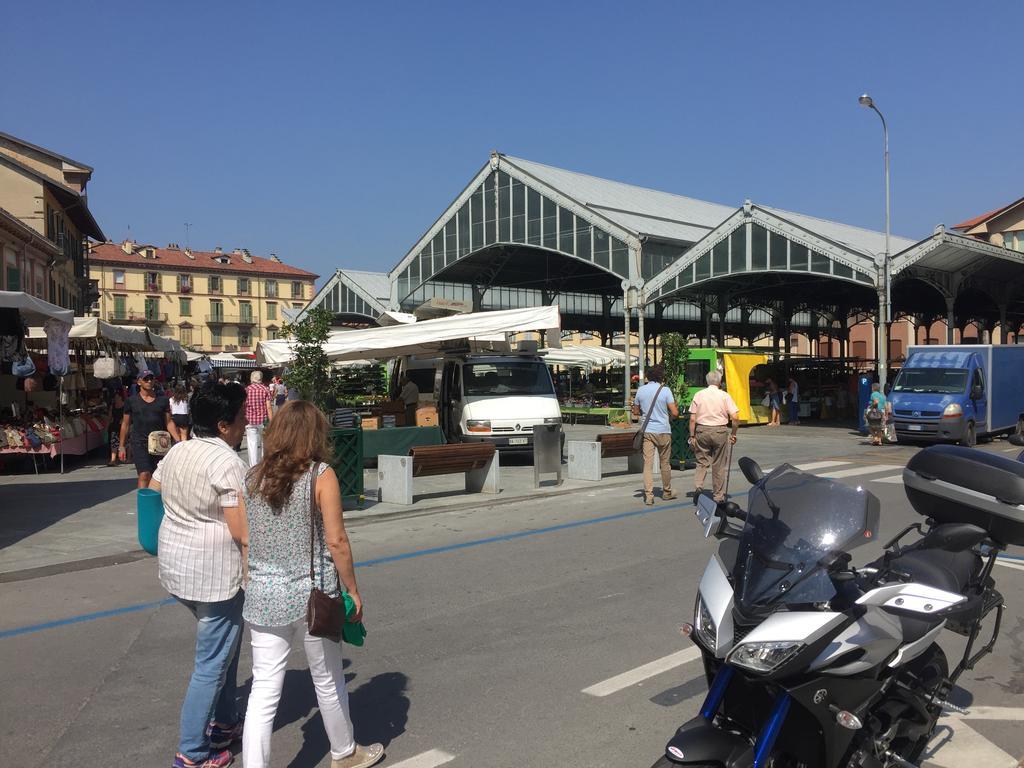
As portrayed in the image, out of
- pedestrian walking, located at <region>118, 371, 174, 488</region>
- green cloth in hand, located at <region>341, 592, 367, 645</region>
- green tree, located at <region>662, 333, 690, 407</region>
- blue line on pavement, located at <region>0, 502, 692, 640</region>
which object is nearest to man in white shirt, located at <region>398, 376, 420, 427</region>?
Answer: pedestrian walking, located at <region>118, 371, 174, 488</region>

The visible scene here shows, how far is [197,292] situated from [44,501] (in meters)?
78.9

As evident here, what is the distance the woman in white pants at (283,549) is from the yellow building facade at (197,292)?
82092mm

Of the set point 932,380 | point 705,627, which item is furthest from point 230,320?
point 705,627

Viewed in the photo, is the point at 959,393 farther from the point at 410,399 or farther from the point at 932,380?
the point at 410,399

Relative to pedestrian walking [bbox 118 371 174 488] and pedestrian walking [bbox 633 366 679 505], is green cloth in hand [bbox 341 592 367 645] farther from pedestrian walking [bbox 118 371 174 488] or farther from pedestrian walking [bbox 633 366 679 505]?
pedestrian walking [bbox 118 371 174 488]

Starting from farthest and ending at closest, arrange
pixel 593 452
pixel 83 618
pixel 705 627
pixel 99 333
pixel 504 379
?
1. pixel 504 379
2. pixel 99 333
3. pixel 593 452
4. pixel 83 618
5. pixel 705 627

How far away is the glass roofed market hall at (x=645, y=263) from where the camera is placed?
28375mm

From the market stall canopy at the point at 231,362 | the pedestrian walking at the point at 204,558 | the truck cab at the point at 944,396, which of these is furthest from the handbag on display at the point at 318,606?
the market stall canopy at the point at 231,362

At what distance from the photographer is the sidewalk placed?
8961 mm

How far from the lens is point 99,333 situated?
1694 centimetres

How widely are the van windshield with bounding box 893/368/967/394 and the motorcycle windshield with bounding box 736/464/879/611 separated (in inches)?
801

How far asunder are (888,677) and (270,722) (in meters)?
2.42

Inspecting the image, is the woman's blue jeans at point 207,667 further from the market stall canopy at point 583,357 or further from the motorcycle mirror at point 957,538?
the market stall canopy at point 583,357

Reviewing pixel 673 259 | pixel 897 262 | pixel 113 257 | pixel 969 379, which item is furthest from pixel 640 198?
pixel 113 257
